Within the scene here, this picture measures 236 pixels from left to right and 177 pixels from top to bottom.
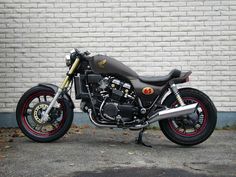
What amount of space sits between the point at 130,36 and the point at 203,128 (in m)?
2.40

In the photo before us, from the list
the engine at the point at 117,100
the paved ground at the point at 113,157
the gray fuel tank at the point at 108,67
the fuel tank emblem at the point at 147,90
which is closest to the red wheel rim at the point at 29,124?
the paved ground at the point at 113,157

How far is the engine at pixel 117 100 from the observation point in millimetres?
6770

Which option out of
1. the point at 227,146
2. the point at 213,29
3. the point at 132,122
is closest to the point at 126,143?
the point at 132,122

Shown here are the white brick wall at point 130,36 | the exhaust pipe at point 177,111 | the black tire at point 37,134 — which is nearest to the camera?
the exhaust pipe at point 177,111

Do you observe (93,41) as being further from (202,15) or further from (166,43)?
(202,15)

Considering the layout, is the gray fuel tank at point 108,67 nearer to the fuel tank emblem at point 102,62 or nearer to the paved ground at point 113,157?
the fuel tank emblem at point 102,62

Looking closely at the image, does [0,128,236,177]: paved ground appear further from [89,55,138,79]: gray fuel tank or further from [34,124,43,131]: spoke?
[89,55,138,79]: gray fuel tank

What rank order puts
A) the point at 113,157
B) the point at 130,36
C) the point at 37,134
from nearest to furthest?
1. the point at 113,157
2. the point at 37,134
3. the point at 130,36

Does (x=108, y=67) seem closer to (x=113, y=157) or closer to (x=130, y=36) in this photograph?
(x=113, y=157)

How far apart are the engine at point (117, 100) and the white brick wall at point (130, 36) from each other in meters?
1.66

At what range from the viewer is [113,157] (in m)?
6.11

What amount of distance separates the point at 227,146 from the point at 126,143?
1.47 meters

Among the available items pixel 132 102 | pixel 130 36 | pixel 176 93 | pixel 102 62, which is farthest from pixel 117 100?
pixel 130 36

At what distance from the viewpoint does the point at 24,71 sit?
27.7 feet
